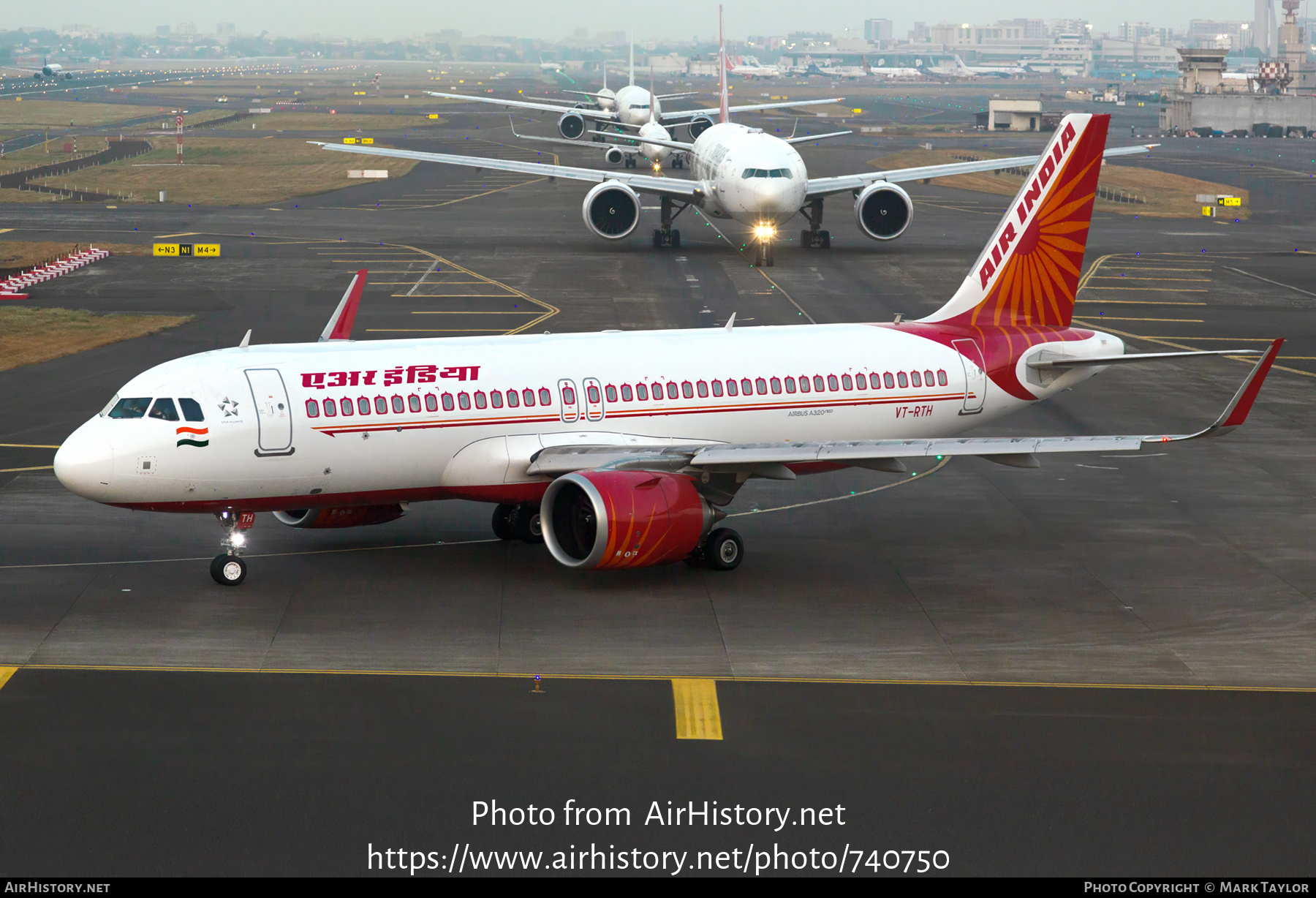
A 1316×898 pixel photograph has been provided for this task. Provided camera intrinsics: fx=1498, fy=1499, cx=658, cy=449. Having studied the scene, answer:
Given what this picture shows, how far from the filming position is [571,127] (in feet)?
538

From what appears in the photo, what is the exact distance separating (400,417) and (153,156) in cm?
11418

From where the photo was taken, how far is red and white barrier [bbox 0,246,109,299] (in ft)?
209

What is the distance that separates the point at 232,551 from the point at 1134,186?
103042mm

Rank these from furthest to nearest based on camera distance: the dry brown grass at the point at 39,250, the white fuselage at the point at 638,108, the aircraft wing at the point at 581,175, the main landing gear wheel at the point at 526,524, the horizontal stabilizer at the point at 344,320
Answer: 1. the white fuselage at the point at 638,108
2. the aircraft wing at the point at 581,175
3. the dry brown grass at the point at 39,250
4. the horizontal stabilizer at the point at 344,320
5. the main landing gear wheel at the point at 526,524

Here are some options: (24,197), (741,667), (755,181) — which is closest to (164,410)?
(741,667)

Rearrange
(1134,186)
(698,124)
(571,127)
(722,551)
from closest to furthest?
1. (722,551)
2. (1134,186)
3. (698,124)
4. (571,127)

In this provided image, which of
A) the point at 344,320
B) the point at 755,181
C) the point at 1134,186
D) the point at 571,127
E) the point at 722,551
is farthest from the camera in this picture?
the point at 571,127

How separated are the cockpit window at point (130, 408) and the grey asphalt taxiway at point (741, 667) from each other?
330 centimetres

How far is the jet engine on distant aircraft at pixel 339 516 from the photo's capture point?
30.4 metres

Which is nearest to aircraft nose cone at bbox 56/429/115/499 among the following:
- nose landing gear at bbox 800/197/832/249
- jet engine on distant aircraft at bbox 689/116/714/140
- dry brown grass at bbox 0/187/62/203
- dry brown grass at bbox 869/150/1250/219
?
nose landing gear at bbox 800/197/832/249

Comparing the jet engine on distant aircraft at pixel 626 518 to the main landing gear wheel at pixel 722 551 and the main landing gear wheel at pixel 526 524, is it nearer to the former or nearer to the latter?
the main landing gear wheel at pixel 722 551

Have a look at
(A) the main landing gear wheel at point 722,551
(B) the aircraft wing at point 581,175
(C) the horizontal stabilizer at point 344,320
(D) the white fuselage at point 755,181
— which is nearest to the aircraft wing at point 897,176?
(D) the white fuselage at point 755,181

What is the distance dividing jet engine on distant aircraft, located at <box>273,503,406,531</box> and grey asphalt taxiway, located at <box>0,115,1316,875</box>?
0.65m

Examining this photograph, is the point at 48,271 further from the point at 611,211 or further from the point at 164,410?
the point at 164,410
